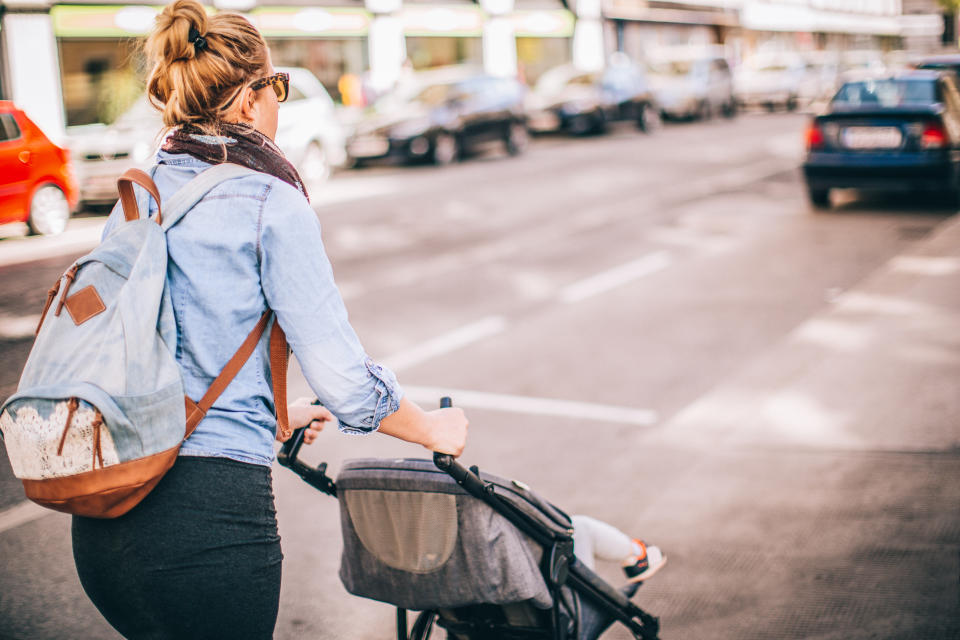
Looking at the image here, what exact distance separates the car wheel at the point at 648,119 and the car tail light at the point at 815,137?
1426cm

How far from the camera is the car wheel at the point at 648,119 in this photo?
26.7 metres

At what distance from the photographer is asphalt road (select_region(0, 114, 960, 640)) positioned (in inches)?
145

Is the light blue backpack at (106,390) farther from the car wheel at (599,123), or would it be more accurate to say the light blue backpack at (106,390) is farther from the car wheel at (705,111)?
the car wheel at (705,111)

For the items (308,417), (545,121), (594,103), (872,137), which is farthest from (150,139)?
(594,103)

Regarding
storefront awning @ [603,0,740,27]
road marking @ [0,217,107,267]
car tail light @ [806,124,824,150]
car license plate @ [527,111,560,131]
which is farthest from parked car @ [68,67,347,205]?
storefront awning @ [603,0,740,27]

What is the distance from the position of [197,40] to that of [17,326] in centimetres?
717

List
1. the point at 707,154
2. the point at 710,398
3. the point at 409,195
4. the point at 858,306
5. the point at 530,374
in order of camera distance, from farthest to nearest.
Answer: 1. the point at 707,154
2. the point at 409,195
3. the point at 858,306
4. the point at 530,374
5. the point at 710,398

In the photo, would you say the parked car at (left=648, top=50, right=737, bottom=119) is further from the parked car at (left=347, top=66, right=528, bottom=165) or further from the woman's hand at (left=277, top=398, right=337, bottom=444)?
the woman's hand at (left=277, top=398, right=337, bottom=444)

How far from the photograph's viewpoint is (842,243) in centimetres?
1086

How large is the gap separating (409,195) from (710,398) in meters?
10.5

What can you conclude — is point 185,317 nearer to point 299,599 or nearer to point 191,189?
point 191,189

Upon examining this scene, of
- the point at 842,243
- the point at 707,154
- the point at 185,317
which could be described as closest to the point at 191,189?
the point at 185,317

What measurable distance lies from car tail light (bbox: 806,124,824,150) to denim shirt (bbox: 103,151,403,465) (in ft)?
38.4

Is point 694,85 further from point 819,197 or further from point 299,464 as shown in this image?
point 299,464
